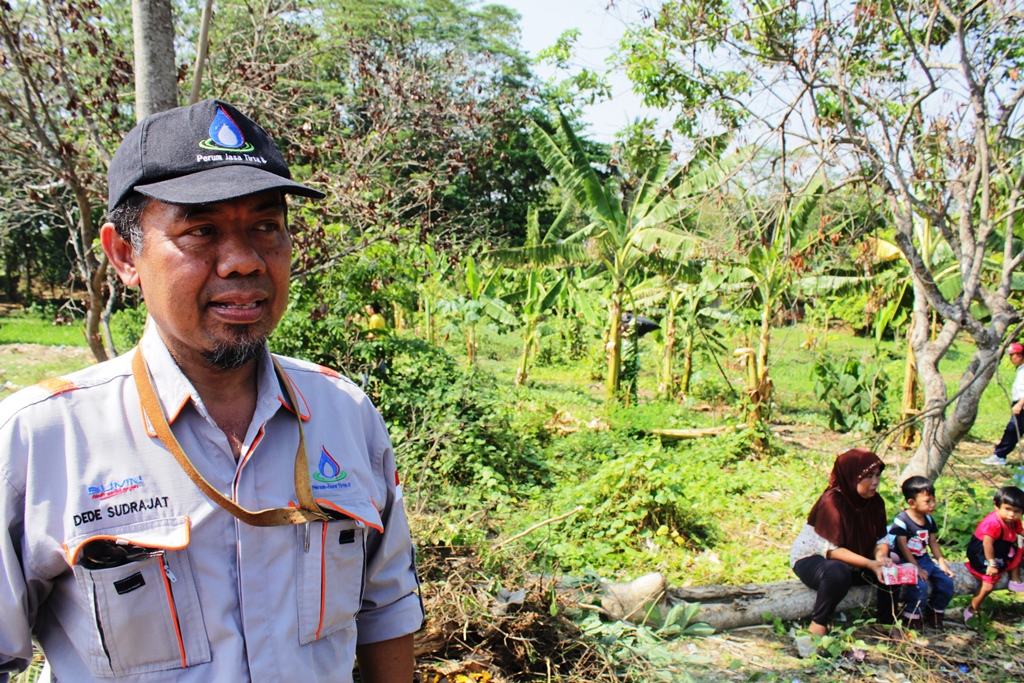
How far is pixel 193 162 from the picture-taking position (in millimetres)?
1377

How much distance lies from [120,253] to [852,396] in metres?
9.48

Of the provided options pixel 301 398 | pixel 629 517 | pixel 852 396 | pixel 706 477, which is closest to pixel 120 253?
pixel 301 398

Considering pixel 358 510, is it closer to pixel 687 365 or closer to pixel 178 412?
pixel 178 412

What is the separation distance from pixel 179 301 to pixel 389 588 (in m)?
0.72

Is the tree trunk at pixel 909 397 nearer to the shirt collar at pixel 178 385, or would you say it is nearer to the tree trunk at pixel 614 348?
the tree trunk at pixel 614 348

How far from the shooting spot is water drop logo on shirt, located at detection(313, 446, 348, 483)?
4.82 feet

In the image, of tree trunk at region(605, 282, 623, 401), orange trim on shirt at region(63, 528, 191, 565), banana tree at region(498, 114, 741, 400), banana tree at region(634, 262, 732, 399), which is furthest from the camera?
banana tree at region(634, 262, 732, 399)

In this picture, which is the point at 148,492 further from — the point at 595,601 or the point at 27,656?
the point at 595,601

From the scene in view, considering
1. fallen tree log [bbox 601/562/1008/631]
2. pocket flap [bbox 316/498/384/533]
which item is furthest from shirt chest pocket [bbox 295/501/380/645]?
fallen tree log [bbox 601/562/1008/631]

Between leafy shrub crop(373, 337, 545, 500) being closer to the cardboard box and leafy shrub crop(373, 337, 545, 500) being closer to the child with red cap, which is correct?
the cardboard box

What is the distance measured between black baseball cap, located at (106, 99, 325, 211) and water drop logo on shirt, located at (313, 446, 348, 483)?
1.68 ft

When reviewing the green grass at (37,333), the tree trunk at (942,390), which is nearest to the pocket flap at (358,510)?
the tree trunk at (942,390)

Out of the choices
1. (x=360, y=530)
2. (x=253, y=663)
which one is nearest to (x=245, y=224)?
(x=360, y=530)

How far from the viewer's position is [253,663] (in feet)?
4.27
